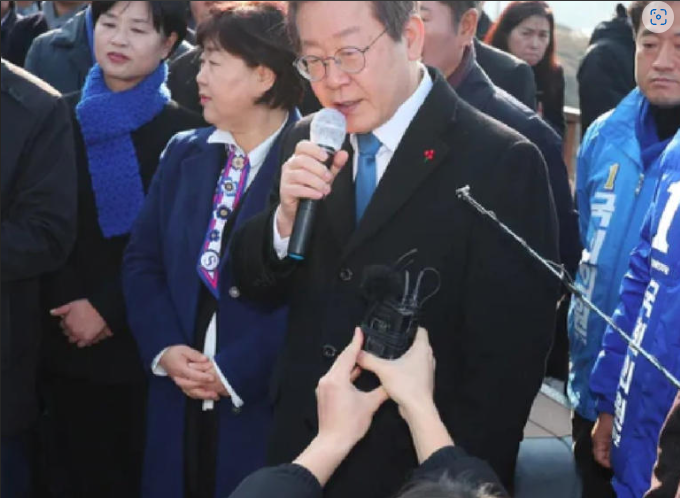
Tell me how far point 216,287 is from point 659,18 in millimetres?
1349

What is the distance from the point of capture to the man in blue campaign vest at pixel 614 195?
9.68 feet

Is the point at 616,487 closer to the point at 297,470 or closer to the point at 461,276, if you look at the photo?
the point at 461,276

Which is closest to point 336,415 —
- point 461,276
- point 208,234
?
point 461,276

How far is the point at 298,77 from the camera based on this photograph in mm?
3059

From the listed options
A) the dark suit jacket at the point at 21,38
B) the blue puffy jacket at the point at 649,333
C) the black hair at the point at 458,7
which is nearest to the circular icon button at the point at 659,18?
the blue puffy jacket at the point at 649,333

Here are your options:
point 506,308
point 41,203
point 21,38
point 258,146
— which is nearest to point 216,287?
point 258,146

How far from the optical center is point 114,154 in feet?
11.2

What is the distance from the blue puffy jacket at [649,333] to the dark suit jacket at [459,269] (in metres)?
0.25

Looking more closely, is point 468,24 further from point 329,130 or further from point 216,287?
point 329,130

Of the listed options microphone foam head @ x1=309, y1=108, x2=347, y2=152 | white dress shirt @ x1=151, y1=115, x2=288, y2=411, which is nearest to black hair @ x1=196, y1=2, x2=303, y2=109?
white dress shirt @ x1=151, y1=115, x2=288, y2=411

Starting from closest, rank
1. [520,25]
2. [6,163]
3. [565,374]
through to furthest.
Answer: [6,163] < [565,374] < [520,25]

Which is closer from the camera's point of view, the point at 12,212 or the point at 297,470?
the point at 297,470

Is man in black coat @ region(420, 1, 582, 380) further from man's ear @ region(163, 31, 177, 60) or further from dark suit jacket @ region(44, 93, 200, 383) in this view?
dark suit jacket @ region(44, 93, 200, 383)

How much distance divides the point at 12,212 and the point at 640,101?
1.74 meters
